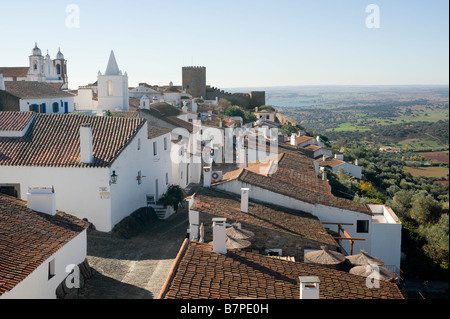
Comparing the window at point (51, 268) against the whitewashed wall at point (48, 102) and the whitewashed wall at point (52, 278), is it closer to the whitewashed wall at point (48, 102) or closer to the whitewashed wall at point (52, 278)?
the whitewashed wall at point (52, 278)

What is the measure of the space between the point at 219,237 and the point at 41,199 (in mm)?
5484

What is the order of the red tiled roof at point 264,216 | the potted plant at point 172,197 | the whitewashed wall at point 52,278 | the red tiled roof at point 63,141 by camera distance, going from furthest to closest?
the potted plant at point 172,197 < the red tiled roof at point 63,141 < the red tiled roof at point 264,216 < the whitewashed wall at point 52,278

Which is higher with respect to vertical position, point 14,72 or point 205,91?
point 14,72

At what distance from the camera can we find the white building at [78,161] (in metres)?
18.8

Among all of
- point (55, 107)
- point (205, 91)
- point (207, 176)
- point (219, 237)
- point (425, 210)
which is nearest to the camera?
point (219, 237)

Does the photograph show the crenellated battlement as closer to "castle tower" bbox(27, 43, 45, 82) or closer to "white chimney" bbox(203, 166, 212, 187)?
"castle tower" bbox(27, 43, 45, 82)

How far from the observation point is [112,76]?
3612cm

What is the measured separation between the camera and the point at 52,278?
11438mm

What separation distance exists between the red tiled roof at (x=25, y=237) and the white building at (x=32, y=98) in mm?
18763

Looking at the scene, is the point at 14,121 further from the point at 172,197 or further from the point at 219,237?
the point at 219,237

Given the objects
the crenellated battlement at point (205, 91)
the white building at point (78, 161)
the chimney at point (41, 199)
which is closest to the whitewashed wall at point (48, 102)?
the white building at point (78, 161)

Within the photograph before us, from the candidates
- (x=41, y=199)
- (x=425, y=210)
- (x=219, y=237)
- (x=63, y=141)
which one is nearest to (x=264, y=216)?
(x=219, y=237)

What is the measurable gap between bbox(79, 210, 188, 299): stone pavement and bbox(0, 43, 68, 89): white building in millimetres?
40008

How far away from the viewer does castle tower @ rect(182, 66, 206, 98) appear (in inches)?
3103
